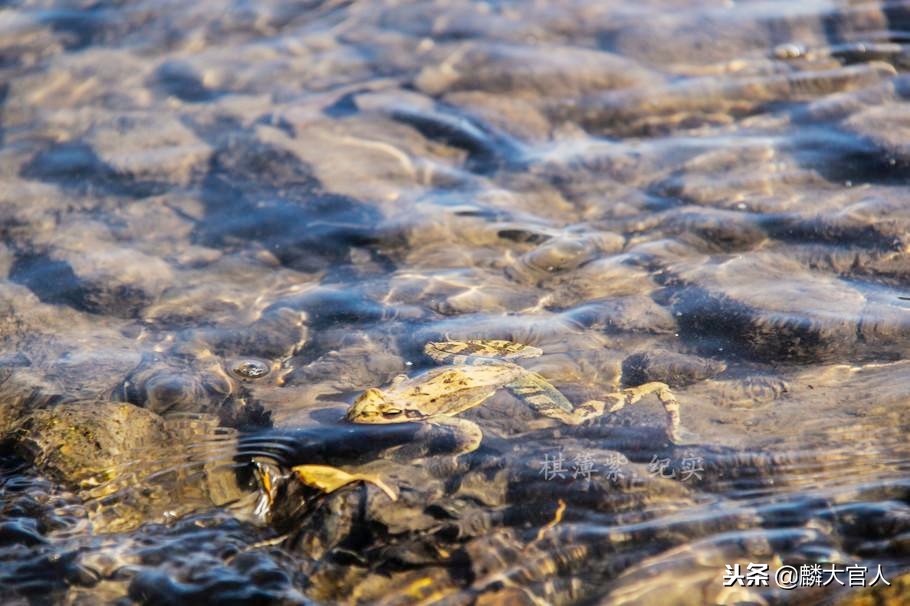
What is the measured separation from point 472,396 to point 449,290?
1070 mm

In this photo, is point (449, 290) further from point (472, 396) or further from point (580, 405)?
point (580, 405)

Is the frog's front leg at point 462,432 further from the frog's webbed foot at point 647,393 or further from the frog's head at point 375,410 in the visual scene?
the frog's webbed foot at point 647,393

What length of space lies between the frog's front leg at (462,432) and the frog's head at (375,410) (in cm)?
18

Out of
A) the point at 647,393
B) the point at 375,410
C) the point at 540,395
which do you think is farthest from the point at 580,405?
the point at 375,410

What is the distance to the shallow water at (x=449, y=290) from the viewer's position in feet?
12.7

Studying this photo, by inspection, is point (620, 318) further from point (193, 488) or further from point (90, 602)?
point (90, 602)

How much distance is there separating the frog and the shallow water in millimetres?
66

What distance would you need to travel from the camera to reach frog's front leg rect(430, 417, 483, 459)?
4375 mm

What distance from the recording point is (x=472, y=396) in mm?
4676

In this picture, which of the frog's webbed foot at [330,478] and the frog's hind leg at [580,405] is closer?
the frog's webbed foot at [330,478]

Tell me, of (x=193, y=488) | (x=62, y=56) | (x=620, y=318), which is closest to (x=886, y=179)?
(x=620, y=318)

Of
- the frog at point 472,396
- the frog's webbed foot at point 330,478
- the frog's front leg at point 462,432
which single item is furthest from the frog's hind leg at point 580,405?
the frog's webbed foot at point 330,478

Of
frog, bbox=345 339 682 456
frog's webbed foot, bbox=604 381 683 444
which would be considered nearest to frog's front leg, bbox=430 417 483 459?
frog, bbox=345 339 682 456

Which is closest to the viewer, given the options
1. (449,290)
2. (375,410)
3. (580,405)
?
(375,410)
